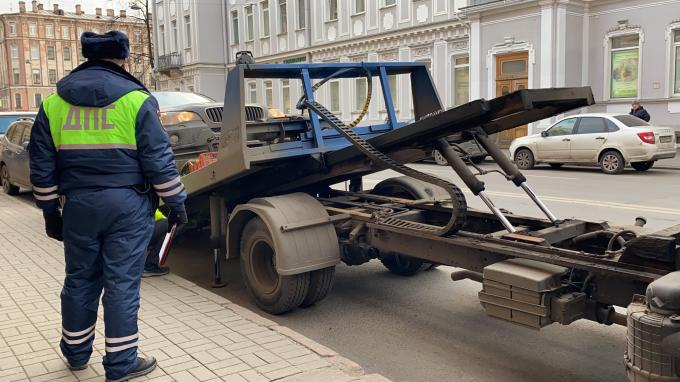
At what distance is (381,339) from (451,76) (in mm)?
22512

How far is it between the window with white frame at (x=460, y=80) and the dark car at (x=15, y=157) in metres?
16.7

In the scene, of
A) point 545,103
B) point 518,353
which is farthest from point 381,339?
point 545,103

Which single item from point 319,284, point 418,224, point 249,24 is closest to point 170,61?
point 249,24

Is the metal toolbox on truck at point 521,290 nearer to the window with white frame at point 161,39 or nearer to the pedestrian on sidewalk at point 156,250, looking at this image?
the pedestrian on sidewalk at point 156,250

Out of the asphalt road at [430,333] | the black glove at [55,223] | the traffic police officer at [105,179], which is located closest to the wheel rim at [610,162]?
the asphalt road at [430,333]

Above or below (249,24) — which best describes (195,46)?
below

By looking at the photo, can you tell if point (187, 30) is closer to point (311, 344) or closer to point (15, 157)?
point (15, 157)

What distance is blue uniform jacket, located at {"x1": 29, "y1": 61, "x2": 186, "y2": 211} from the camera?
12.1 ft

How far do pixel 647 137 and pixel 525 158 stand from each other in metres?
3.35

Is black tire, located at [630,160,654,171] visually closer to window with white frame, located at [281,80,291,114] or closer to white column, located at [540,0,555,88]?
white column, located at [540,0,555,88]

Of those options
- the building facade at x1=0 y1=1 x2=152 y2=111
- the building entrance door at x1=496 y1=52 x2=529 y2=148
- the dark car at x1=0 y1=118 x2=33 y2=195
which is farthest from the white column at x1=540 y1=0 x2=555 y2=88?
the building facade at x1=0 y1=1 x2=152 y2=111

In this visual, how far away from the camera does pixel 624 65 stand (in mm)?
21344

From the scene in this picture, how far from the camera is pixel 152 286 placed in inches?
242

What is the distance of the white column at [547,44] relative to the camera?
21.8 meters
